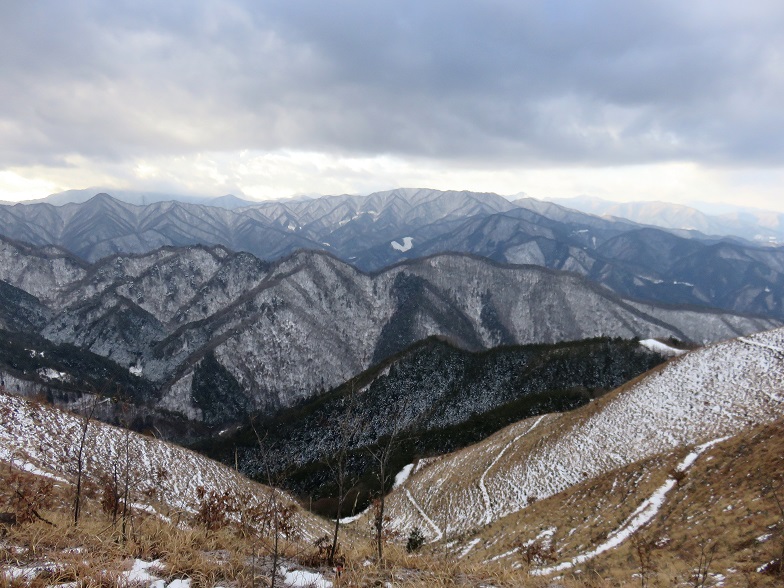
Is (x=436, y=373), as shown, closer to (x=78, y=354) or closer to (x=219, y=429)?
(x=219, y=429)

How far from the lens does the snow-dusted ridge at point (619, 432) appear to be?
27.5 m

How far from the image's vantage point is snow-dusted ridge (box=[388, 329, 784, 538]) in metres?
27.5

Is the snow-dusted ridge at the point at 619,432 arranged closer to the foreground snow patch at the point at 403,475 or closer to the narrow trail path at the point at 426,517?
the narrow trail path at the point at 426,517

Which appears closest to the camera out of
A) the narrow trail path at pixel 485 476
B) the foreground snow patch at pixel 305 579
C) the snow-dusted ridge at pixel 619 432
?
the foreground snow patch at pixel 305 579

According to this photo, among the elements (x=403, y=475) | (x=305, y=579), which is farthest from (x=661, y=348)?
(x=305, y=579)

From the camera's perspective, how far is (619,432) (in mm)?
31406

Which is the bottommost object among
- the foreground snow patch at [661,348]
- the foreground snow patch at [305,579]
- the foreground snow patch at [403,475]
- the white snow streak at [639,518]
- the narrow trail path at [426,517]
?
the foreground snow patch at [403,475]

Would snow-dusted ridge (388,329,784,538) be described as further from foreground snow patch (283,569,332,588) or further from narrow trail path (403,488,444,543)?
foreground snow patch (283,569,332,588)

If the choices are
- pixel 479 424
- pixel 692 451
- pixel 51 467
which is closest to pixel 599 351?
pixel 479 424

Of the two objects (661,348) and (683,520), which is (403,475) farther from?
(661,348)

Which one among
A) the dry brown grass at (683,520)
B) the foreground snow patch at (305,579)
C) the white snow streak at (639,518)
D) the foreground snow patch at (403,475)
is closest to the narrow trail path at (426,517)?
the dry brown grass at (683,520)

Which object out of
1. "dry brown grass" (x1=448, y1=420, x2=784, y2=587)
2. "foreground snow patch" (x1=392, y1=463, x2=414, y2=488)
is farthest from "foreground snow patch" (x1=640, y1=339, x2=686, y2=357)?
"dry brown grass" (x1=448, y1=420, x2=784, y2=587)

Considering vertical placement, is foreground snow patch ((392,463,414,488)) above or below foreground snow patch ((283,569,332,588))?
below

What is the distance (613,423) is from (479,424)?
1527 inches
